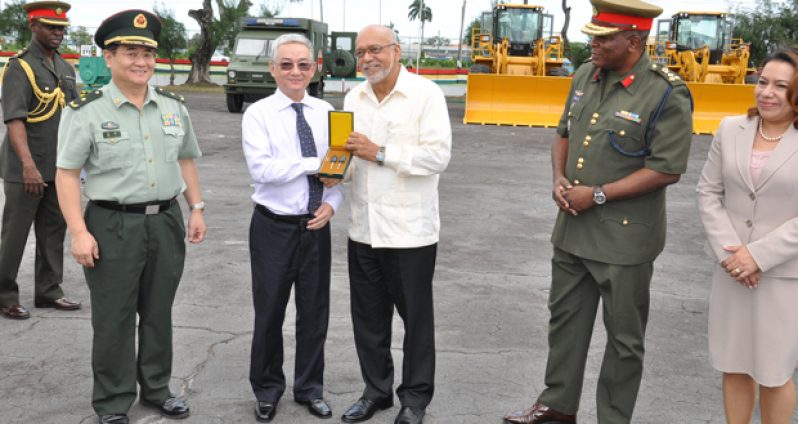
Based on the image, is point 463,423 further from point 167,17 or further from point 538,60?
point 167,17

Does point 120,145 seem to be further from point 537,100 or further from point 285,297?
point 537,100

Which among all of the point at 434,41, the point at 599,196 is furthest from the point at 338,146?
the point at 434,41

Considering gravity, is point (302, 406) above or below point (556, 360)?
below

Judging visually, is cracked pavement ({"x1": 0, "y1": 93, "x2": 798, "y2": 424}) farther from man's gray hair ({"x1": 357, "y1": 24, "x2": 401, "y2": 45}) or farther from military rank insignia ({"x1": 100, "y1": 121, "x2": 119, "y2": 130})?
man's gray hair ({"x1": 357, "y1": 24, "x2": 401, "y2": 45})

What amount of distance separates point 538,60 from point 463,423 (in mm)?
17482

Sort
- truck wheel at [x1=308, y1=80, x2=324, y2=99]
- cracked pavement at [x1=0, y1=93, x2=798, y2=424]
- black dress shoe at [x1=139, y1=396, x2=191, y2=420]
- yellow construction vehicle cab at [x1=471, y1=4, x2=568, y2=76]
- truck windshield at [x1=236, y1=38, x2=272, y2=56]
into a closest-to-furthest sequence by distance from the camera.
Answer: black dress shoe at [x1=139, y1=396, x2=191, y2=420]
cracked pavement at [x1=0, y1=93, x2=798, y2=424]
yellow construction vehicle cab at [x1=471, y1=4, x2=568, y2=76]
truck windshield at [x1=236, y1=38, x2=272, y2=56]
truck wheel at [x1=308, y1=80, x2=324, y2=99]

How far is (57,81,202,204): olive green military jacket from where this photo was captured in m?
3.43

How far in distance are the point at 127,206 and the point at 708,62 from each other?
19.8 m

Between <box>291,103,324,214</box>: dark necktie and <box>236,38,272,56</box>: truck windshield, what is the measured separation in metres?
18.3

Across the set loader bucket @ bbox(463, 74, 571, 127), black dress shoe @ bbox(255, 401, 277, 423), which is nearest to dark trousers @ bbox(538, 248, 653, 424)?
black dress shoe @ bbox(255, 401, 277, 423)

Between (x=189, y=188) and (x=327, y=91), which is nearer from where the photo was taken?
(x=189, y=188)

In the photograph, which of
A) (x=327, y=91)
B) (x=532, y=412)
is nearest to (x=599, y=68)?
(x=532, y=412)

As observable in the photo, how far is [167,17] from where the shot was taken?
41.4 meters

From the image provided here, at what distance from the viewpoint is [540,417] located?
3770 millimetres
